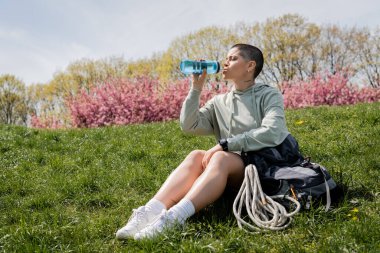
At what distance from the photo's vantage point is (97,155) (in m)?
6.28

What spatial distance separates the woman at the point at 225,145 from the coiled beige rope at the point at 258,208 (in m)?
0.17

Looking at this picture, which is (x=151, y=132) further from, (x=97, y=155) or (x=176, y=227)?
(x=176, y=227)

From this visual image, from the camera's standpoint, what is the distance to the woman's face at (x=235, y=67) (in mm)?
3684

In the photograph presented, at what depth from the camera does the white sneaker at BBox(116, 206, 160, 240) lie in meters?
3.11

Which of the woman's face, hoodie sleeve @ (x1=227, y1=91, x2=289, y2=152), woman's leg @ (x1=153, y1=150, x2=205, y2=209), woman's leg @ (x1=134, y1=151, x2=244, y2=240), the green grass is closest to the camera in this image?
the green grass

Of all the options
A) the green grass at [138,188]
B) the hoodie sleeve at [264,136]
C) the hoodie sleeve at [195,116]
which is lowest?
the green grass at [138,188]

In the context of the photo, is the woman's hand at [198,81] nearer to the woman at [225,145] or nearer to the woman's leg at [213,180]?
the woman at [225,145]

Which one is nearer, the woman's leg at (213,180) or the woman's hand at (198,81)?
the woman's leg at (213,180)

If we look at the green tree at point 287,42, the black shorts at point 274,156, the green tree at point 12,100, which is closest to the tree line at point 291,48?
the green tree at point 287,42

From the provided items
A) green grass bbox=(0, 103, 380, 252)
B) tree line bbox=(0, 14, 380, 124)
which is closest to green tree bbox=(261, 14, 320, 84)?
tree line bbox=(0, 14, 380, 124)

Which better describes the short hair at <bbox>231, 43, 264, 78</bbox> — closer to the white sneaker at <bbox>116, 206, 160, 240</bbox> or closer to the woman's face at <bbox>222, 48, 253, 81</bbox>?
the woman's face at <bbox>222, 48, 253, 81</bbox>

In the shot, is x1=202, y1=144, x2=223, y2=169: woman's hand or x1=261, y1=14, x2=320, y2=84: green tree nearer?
x1=202, y1=144, x2=223, y2=169: woman's hand

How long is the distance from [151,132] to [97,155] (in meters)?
1.59

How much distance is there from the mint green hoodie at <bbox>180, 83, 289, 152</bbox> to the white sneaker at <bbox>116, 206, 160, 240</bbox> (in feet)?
2.77
